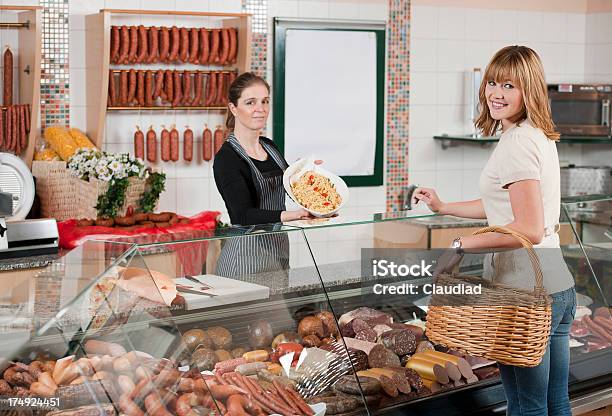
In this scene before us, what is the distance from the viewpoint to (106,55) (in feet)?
17.8

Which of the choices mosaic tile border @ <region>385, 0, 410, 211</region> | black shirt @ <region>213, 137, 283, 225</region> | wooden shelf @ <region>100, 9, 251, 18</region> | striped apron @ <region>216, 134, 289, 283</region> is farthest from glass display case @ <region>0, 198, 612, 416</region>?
mosaic tile border @ <region>385, 0, 410, 211</region>

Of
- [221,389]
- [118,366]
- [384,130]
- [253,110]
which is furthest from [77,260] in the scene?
[384,130]

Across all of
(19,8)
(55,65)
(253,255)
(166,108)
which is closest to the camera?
(253,255)

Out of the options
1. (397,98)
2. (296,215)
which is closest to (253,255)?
(296,215)

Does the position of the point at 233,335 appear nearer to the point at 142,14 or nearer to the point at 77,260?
the point at 77,260

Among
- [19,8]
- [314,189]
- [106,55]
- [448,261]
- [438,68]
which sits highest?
[19,8]

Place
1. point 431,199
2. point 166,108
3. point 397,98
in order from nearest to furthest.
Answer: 1. point 431,199
2. point 166,108
3. point 397,98

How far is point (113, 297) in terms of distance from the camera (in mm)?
2172

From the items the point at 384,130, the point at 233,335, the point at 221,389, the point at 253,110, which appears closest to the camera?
the point at 221,389

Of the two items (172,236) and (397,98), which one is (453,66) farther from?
(172,236)

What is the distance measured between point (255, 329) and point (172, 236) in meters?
0.38

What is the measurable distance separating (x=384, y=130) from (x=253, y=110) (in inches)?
121

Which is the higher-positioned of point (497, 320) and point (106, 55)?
point (106, 55)

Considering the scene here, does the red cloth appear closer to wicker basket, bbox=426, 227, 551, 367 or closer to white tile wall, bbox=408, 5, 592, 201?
wicker basket, bbox=426, 227, 551, 367
